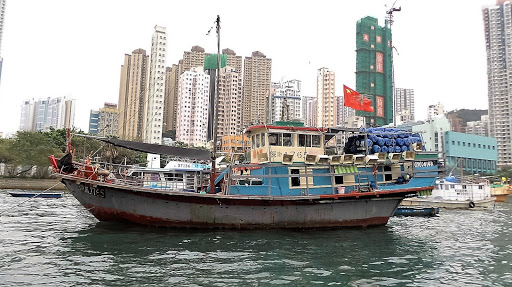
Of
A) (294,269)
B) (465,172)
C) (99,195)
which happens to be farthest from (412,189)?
(465,172)

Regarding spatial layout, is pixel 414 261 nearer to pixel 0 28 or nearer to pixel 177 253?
pixel 177 253

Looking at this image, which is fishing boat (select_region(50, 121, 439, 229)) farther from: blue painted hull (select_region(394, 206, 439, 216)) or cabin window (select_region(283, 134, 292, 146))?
blue painted hull (select_region(394, 206, 439, 216))

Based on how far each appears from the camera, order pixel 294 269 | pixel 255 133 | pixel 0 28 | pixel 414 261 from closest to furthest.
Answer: pixel 294 269 → pixel 414 261 → pixel 255 133 → pixel 0 28

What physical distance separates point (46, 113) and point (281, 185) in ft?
342

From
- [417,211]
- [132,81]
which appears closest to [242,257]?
[417,211]

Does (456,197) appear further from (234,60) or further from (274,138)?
(234,60)

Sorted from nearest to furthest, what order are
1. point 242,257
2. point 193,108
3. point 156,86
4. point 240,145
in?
1. point 242,257
2. point 240,145
3. point 156,86
4. point 193,108

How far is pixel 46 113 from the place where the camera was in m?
97.1

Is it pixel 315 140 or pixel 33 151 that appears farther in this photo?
pixel 33 151

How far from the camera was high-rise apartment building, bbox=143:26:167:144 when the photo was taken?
6744cm

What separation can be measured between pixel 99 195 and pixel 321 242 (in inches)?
321

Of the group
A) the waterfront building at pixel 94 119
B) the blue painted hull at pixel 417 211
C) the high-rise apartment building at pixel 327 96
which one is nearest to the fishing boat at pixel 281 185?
the blue painted hull at pixel 417 211

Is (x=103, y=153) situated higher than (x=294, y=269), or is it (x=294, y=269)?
(x=103, y=153)

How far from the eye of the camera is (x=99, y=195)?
1241 centimetres
